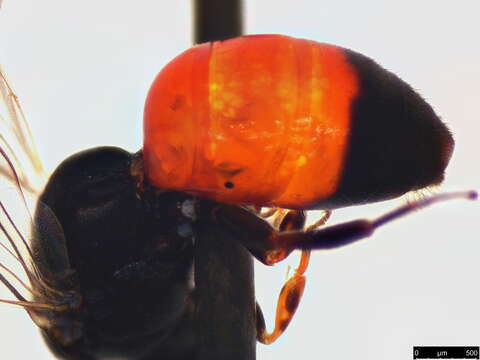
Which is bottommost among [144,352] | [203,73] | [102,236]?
[144,352]

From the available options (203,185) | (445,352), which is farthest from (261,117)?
(445,352)

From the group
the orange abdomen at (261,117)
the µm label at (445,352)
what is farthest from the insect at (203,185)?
the µm label at (445,352)

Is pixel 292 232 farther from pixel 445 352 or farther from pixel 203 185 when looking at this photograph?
pixel 445 352

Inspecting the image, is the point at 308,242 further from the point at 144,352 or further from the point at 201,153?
the point at 144,352

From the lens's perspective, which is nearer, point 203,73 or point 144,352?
point 203,73

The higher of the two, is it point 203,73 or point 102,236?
point 203,73

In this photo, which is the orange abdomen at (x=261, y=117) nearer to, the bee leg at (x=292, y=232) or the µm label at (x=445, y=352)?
the bee leg at (x=292, y=232)

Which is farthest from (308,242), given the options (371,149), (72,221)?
(72,221)

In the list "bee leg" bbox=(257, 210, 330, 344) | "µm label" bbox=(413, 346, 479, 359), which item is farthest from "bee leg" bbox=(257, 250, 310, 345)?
"µm label" bbox=(413, 346, 479, 359)

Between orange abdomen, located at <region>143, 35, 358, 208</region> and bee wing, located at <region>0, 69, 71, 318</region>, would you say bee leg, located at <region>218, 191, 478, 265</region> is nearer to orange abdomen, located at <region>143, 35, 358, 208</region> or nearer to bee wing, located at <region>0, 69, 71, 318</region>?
orange abdomen, located at <region>143, 35, 358, 208</region>
